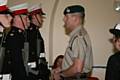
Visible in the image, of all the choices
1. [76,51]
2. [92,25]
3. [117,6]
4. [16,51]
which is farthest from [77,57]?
[117,6]

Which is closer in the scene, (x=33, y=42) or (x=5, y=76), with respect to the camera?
(x=5, y=76)

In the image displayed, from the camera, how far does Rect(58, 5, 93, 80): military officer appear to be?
294 cm

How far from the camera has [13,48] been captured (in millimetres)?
2660

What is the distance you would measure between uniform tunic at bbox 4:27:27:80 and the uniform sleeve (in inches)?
20.8

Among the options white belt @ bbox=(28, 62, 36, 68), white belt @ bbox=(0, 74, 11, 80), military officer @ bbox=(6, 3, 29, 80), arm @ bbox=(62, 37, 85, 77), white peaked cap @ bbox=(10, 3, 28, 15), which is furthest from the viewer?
white belt @ bbox=(28, 62, 36, 68)

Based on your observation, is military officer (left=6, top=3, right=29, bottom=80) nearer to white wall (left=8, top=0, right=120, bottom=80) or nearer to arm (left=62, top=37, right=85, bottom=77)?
arm (left=62, top=37, right=85, bottom=77)

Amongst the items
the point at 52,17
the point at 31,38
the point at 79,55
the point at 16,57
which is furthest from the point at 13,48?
the point at 52,17

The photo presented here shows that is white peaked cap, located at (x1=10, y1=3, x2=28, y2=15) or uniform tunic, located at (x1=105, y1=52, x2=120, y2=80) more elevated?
white peaked cap, located at (x1=10, y1=3, x2=28, y2=15)

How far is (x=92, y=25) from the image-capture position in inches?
175

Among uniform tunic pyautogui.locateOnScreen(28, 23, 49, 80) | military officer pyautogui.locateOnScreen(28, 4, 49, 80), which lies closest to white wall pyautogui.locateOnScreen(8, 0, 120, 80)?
military officer pyautogui.locateOnScreen(28, 4, 49, 80)

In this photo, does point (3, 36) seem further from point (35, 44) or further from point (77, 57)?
point (35, 44)

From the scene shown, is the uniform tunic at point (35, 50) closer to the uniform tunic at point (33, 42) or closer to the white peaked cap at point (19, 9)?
the uniform tunic at point (33, 42)

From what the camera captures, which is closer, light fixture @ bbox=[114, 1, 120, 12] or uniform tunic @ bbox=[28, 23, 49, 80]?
uniform tunic @ bbox=[28, 23, 49, 80]

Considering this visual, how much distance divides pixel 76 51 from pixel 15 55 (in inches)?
24.1
